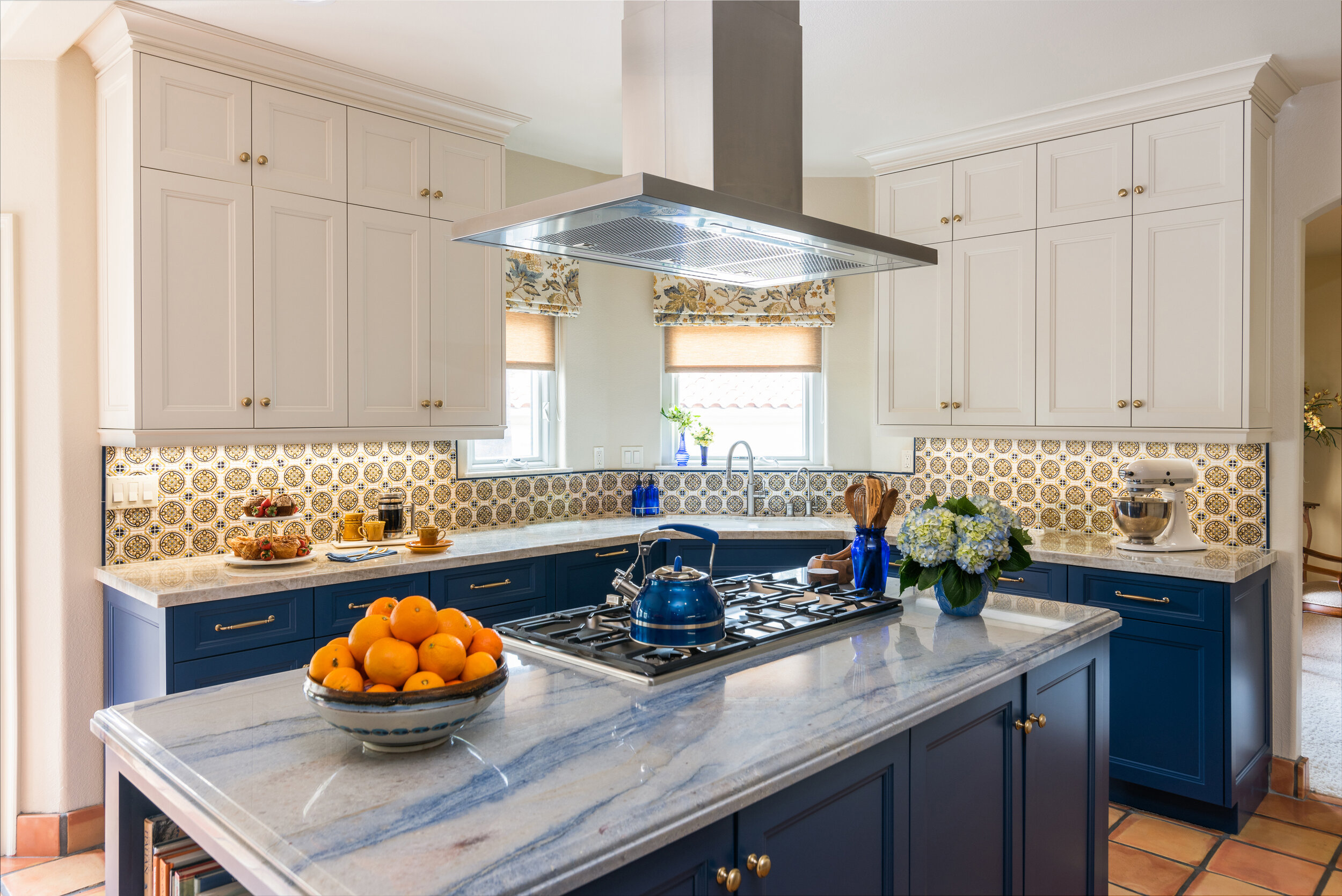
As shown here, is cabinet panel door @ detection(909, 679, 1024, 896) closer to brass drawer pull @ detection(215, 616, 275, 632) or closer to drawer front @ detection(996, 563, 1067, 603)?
drawer front @ detection(996, 563, 1067, 603)

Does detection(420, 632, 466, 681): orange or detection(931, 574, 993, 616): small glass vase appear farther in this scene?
detection(931, 574, 993, 616): small glass vase

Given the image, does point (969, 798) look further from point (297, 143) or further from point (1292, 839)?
point (297, 143)

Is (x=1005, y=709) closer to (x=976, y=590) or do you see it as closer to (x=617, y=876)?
(x=976, y=590)

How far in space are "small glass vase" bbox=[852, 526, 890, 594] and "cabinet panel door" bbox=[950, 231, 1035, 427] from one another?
177 cm

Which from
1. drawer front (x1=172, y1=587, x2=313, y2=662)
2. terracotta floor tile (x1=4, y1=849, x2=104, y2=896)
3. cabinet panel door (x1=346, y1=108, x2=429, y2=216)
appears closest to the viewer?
drawer front (x1=172, y1=587, x2=313, y2=662)

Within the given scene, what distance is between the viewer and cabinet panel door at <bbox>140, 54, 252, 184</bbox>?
2.91 meters

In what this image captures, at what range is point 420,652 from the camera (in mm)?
1418

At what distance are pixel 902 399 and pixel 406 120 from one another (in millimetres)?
2574

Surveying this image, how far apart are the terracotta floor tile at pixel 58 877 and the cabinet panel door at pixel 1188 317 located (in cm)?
420

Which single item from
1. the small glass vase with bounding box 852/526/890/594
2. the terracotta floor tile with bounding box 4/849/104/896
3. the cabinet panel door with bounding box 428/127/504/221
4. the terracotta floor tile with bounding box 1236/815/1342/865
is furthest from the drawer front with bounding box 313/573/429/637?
the terracotta floor tile with bounding box 1236/815/1342/865

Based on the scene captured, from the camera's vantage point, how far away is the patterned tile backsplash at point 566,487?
3.30 metres

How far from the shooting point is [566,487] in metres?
4.56

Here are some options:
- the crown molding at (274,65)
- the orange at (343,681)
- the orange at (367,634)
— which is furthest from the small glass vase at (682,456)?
the orange at (343,681)

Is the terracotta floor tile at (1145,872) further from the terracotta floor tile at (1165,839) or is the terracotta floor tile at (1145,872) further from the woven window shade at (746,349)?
the woven window shade at (746,349)
